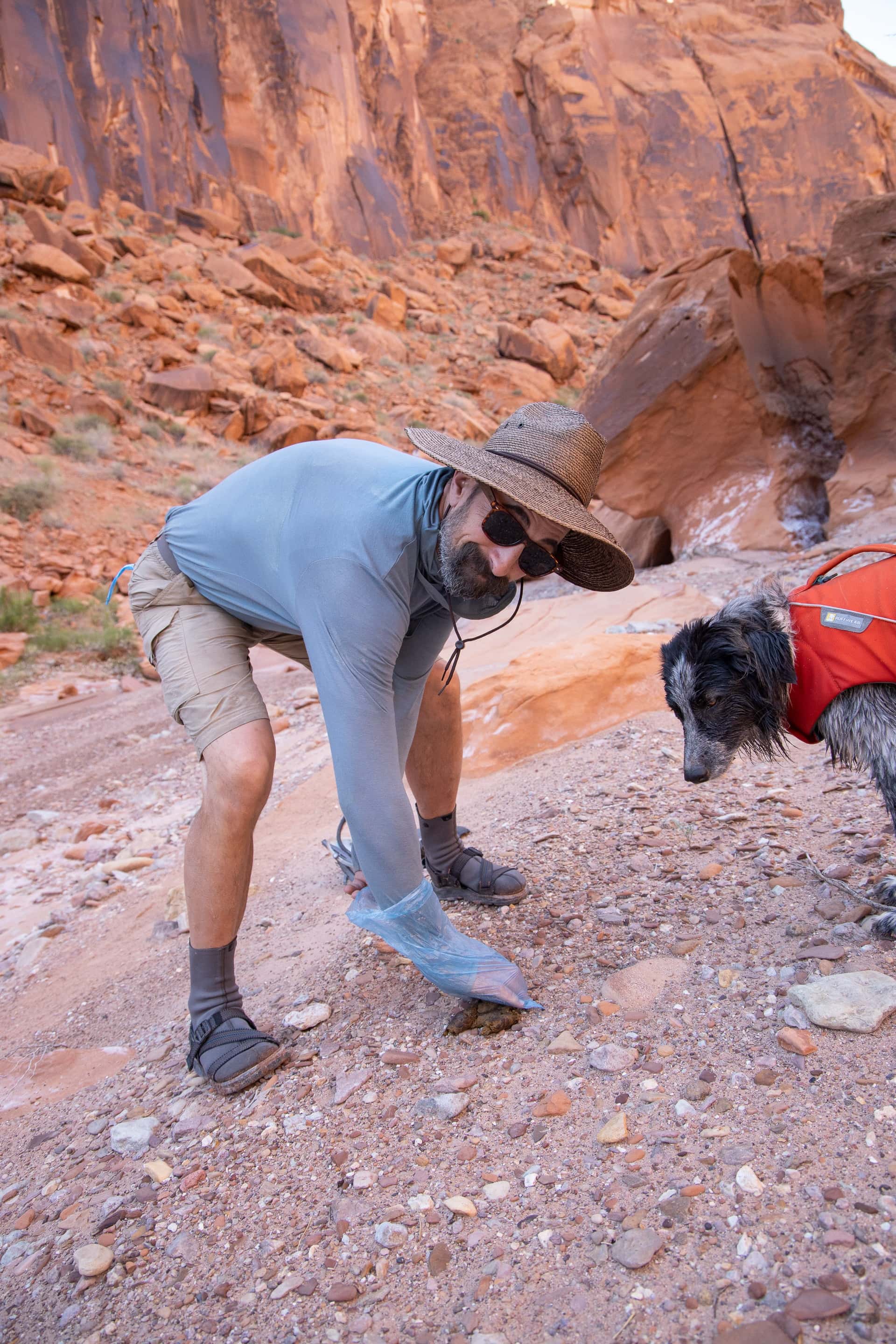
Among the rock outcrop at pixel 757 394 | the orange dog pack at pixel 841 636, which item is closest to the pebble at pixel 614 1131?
the orange dog pack at pixel 841 636

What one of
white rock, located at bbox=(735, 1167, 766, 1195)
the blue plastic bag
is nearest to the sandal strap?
the blue plastic bag

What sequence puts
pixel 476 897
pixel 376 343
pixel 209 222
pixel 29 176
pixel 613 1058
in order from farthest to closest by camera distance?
pixel 209 222 → pixel 376 343 → pixel 29 176 → pixel 476 897 → pixel 613 1058

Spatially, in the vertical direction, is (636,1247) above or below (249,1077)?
above

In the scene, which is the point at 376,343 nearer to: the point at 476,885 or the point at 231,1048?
the point at 476,885

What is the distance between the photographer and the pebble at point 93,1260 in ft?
5.52

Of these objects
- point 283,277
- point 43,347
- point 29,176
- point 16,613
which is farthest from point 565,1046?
point 283,277

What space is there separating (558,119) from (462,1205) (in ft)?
133

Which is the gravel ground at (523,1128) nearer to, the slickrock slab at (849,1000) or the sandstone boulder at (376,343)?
the slickrock slab at (849,1000)

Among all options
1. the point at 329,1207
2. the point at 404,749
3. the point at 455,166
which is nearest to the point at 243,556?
the point at 404,749

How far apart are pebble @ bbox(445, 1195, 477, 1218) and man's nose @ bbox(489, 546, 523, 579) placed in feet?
4.53

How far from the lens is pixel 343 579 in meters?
2.02

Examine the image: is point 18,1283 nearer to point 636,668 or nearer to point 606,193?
point 636,668

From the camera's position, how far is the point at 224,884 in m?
2.28

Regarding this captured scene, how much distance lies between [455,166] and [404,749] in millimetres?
37098
